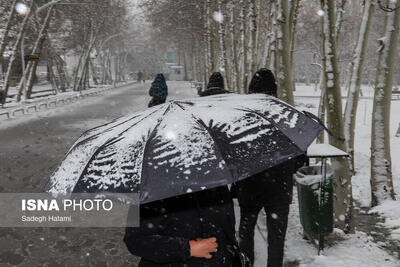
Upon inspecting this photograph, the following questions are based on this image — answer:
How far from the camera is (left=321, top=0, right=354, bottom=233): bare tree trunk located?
4930mm

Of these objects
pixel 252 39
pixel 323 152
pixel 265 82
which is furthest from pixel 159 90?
pixel 252 39

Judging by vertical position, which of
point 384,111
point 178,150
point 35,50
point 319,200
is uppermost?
point 35,50

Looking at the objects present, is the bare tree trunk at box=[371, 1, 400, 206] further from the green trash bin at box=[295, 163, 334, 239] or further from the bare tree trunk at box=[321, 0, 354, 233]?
the green trash bin at box=[295, 163, 334, 239]

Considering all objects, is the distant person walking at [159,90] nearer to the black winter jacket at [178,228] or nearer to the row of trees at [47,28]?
the black winter jacket at [178,228]

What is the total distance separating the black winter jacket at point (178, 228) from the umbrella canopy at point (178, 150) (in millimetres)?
233

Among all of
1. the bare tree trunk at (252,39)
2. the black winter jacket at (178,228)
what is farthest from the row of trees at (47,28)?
the black winter jacket at (178,228)

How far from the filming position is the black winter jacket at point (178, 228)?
2.04 m

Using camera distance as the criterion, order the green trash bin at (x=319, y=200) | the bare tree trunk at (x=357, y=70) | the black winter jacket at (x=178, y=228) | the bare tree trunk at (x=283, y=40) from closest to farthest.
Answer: the black winter jacket at (x=178, y=228), the green trash bin at (x=319, y=200), the bare tree trunk at (x=283, y=40), the bare tree trunk at (x=357, y=70)

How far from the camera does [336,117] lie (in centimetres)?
495

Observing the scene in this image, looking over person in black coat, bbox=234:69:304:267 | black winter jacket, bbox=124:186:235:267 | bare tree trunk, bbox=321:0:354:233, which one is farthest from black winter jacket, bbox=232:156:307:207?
bare tree trunk, bbox=321:0:354:233

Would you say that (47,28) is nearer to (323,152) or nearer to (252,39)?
(252,39)

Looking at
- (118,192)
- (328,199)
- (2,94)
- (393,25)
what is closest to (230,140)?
(118,192)

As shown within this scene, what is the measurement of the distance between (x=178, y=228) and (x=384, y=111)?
18.3 ft

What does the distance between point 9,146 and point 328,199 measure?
1022cm
